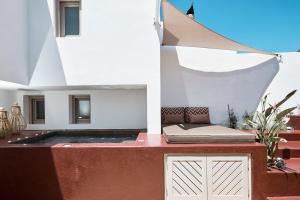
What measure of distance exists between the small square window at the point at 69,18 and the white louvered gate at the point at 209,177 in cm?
597

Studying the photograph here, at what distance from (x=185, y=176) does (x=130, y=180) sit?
146 cm

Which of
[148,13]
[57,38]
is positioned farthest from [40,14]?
[148,13]

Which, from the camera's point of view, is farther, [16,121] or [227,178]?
[16,121]

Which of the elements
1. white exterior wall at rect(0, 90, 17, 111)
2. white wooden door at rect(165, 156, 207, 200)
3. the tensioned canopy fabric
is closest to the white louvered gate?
white wooden door at rect(165, 156, 207, 200)

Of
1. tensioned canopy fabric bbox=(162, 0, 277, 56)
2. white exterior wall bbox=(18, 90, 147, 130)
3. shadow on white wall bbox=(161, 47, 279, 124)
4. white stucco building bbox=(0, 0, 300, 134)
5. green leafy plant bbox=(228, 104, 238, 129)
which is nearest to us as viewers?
white stucco building bbox=(0, 0, 300, 134)

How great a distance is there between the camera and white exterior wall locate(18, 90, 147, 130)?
10430mm

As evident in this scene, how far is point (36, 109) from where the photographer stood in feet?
35.9

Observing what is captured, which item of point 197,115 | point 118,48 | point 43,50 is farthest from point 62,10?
point 197,115

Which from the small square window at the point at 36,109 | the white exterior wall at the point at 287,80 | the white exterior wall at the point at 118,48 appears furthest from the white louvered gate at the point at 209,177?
the small square window at the point at 36,109

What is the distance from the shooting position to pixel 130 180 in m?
6.16

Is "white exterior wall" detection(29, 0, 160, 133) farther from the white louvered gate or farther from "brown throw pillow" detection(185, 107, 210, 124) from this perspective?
"brown throw pillow" detection(185, 107, 210, 124)

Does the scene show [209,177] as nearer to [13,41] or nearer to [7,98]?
[13,41]

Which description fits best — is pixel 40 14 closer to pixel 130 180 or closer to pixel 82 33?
pixel 82 33

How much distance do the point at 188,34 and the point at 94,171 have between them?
675 cm
